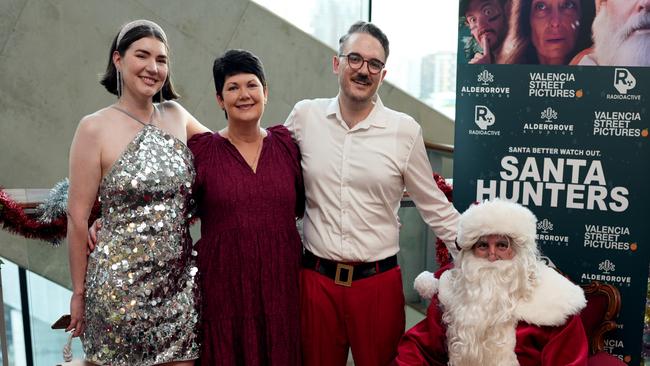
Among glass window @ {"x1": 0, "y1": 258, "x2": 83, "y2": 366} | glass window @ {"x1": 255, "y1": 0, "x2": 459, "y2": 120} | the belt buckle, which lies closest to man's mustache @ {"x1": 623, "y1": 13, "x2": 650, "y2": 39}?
the belt buckle

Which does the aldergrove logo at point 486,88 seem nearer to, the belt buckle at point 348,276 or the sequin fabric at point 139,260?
the belt buckle at point 348,276

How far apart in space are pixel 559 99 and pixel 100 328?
2.03 metres

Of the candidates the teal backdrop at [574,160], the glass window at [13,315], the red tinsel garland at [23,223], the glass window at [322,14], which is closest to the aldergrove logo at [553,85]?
the teal backdrop at [574,160]

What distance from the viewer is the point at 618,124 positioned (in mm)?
2627

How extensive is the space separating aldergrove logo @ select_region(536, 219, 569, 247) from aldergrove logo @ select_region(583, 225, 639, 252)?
89 millimetres

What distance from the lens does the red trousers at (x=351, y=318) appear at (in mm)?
2383

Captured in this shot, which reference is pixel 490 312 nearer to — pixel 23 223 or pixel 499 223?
pixel 499 223

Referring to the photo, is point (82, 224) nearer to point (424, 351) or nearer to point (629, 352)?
point (424, 351)

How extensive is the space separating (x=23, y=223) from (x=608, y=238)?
246cm

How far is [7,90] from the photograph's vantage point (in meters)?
4.89

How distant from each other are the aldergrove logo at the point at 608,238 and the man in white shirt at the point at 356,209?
31.6 inches

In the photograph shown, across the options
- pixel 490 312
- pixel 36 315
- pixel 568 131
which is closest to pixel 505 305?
pixel 490 312

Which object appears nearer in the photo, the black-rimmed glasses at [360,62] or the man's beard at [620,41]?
the black-rimmed glasses at [360,62]

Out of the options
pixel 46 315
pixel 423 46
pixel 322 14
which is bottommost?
pixel 46 315
